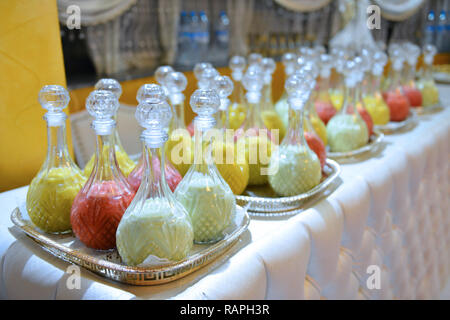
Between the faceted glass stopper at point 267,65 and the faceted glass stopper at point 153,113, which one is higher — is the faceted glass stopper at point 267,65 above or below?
above

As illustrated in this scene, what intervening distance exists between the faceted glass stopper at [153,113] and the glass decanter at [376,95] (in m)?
0.77

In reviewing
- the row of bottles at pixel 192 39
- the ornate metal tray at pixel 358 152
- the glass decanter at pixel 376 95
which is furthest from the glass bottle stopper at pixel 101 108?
the row of bottles at pixel 192 39

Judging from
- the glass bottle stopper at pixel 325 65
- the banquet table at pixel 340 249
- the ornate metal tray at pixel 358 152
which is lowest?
the banquet table at pixel 340 249

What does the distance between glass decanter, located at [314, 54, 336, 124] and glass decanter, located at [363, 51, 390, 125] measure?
15cm

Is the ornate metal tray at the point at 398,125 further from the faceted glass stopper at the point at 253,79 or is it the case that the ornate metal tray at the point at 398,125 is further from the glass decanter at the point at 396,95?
the faceted glass stopper at the point at 253,79

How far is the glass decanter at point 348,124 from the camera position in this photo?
877 mm

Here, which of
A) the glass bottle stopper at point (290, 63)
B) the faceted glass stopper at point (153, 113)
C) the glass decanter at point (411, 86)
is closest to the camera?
the faceted glass stopper at point (153, 113)

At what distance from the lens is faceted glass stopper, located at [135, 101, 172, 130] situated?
422 mm

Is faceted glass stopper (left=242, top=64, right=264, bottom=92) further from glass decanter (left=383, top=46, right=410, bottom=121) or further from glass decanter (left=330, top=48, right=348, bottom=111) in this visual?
glass decanter (left=383, top=46, right=410, bottom=121)

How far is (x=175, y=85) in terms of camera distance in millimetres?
667

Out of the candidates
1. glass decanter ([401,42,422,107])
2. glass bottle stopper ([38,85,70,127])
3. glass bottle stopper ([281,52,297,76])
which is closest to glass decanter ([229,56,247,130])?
glass bottle stopper ([281,52,297,76])

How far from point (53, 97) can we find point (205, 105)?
7.6 inches

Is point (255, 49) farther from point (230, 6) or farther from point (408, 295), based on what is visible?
point (408, 295)

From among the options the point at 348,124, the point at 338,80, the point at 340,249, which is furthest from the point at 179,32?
the point at 340,249
